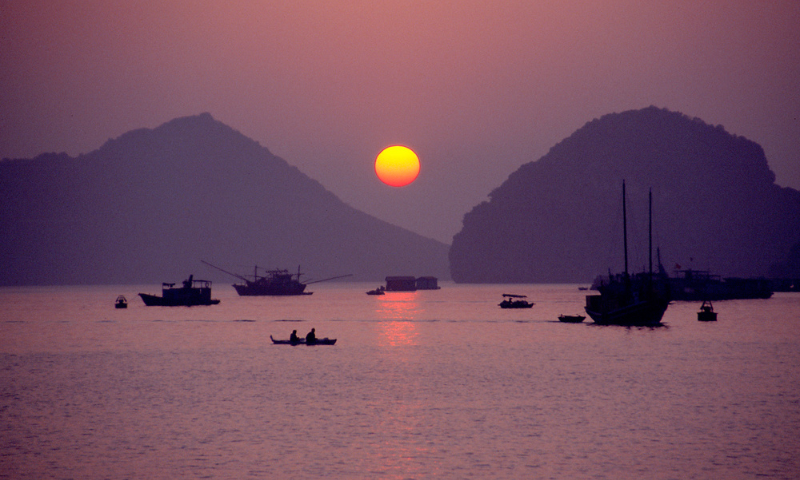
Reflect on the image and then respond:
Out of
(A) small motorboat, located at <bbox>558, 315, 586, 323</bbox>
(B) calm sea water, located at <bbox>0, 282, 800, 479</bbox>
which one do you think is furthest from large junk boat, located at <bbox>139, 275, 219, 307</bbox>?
(B) calm sea water, located at <bbox>0, 282, 800, 479</bbox>

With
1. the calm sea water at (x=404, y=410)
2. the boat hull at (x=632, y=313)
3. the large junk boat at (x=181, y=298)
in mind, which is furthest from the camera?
the large junk boat at (x=181, y=298)

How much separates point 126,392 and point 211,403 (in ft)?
27.2

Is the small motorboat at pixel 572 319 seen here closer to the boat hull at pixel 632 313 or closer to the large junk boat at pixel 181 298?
the boat hull at pixel 632 313

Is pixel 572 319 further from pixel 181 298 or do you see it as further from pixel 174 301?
pixel 174 301

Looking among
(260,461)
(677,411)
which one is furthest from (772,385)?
(260,461)

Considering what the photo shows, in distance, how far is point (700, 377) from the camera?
5903 centimetres

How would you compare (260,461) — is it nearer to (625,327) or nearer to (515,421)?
(515,421)

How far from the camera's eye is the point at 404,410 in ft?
144

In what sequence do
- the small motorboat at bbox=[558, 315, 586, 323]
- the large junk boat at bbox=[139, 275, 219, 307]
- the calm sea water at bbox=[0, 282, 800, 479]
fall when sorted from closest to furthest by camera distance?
the calm sea water at bbox=[0, 282, 800, 479] → the small motorboat at bbox=[558, 315, 586, 323] → the large junk boat at bbox=[139, 275, 219, 307]

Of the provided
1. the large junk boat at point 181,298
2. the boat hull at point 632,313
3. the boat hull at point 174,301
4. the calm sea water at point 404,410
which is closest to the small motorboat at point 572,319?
the boat hull at point 632,313

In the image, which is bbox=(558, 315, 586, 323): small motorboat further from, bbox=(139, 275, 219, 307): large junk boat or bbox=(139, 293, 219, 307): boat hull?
bbox=(139, 293, 219, 307): boat hull

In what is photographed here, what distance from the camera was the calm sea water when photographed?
31.4 meters

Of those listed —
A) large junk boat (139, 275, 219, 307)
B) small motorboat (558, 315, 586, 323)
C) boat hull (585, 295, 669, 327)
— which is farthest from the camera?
large junk boat (139, 275, 219, 307)

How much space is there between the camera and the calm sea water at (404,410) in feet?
103
